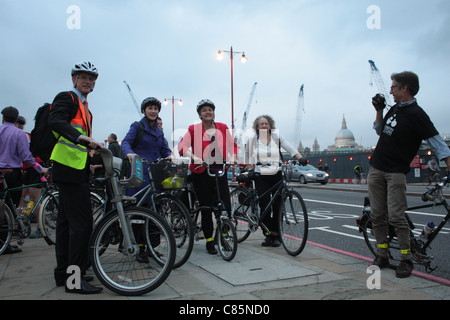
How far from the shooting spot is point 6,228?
4.64m

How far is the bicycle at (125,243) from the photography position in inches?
119

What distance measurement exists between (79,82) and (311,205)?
9.14 metres

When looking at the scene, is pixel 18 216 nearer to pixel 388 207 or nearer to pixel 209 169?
pixel 209 169

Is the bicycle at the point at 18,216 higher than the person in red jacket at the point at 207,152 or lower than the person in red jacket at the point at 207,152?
lower

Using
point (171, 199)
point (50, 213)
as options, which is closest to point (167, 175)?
point (171, 199)

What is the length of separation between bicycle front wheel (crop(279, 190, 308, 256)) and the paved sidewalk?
0.16 m

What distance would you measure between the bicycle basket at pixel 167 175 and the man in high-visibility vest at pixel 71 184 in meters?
0.66

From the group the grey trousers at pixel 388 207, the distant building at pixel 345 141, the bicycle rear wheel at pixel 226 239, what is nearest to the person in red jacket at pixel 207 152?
the bicycle rear wheel at pixel 226 239

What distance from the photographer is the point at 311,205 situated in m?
11.5

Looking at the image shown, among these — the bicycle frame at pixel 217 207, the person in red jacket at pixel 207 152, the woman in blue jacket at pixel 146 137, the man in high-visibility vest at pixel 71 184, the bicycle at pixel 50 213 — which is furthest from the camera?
the bicycle at pixel 50 213

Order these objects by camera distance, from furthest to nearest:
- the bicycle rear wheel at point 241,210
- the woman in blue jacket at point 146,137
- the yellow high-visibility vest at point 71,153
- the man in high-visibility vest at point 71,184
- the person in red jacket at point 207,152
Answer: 1. the bicycle rear wheel at point 241,210
2. the person in red jacket at point 207,152
3. the woman in blue jacket at point 146,137
4. the yellow high-visibility vest at point 71,153
5. the man in high-visibility vest at point 71,184

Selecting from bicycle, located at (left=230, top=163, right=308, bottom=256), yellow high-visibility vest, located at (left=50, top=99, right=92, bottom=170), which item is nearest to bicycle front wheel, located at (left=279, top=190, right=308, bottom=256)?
bicycle, located at (left=230, top=163, right=308, bottom=256)

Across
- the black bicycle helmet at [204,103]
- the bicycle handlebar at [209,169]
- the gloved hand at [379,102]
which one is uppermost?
the black bicycle helmet at [204,103]

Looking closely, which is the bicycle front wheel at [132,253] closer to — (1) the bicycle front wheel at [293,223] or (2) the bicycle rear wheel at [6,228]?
(1) the bicycle front wheel at [293,223]
